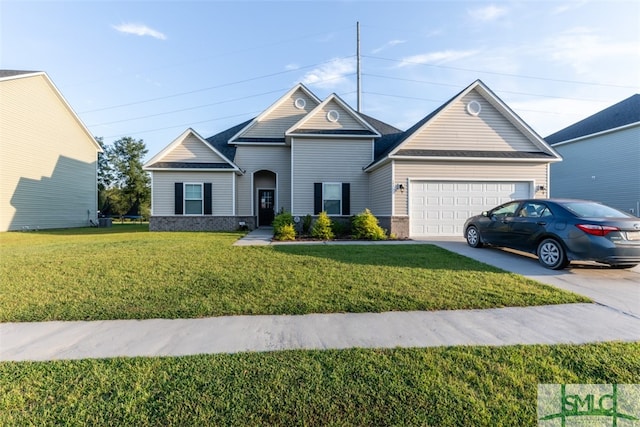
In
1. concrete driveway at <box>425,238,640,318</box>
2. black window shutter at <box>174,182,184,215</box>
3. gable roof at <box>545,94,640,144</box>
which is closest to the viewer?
concrete driveway at <box>425,238,640,318</box>

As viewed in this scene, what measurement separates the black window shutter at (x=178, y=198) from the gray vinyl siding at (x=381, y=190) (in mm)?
9368

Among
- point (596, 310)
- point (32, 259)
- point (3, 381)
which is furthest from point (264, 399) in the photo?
point (32, 259)

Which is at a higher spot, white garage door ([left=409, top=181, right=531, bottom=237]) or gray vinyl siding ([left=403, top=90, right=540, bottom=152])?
gray vinyl siding ([left=403, top=90, right=540, bottom=152])

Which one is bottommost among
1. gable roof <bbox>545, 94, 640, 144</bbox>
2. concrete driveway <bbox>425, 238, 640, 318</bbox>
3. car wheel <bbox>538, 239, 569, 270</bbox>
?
concrete driveway <bbox>425, 238, 640, 318</bbox>

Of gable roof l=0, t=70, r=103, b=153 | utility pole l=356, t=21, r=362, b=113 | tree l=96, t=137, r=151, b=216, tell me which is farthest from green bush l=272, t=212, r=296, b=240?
tree l=96, t=137, r=151, b=216

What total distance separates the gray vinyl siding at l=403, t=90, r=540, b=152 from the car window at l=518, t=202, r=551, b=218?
5.18m

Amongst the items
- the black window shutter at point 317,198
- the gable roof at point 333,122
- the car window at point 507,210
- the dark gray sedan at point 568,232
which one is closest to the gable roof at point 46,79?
the gable roof at point 333,122

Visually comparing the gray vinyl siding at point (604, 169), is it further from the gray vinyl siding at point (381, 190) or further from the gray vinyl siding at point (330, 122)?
the gray vinyl siding at point (330, 122)

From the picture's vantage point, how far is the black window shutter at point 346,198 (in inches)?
539

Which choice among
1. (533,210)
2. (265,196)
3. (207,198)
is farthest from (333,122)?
(533,210)

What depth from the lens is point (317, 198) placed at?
13.6m

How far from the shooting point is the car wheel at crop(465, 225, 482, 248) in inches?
331

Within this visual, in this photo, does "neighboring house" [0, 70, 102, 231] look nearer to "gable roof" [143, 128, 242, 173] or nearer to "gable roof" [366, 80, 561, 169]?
"gable roof" [143, 128, 242, 173]

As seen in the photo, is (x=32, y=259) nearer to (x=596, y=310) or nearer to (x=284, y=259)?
(x=284, y=259)
